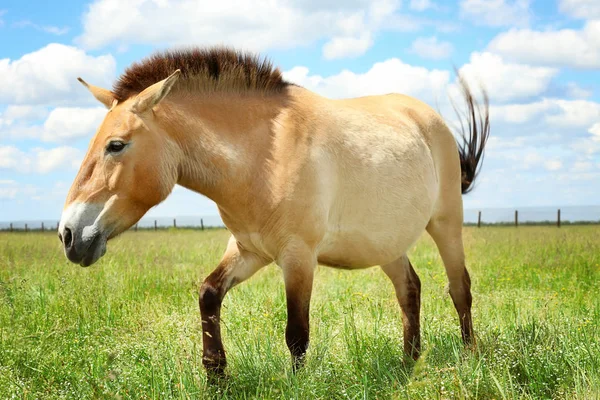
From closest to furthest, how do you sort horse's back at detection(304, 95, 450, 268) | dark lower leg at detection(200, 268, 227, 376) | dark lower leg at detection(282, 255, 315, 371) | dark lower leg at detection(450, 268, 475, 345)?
dark lower leg at detection(282, 255, 315, 371) → dark lower leg at detection(200, 268, 227, 376) → horse's back at detection(304, 95, 450, 268) → dark lower leg at detection(450, 268, 475, 345)

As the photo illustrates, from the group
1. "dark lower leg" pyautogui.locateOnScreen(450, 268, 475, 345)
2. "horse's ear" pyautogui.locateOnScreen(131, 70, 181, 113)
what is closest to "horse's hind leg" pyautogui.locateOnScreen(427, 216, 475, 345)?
"dark lower leg" pyautogui.locateOnScreen(450, 268, 475, 345)

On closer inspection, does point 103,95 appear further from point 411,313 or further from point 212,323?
point 411,313

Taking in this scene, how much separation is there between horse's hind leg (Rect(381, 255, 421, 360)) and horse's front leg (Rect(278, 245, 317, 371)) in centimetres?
180

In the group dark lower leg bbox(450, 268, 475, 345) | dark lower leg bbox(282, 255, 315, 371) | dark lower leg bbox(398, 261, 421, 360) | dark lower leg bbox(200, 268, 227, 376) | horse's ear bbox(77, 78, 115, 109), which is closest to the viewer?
dark lower leg bbox(282, 255, 315, 371)

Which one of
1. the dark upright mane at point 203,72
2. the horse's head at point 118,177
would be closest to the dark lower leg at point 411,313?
the dark upright mane at point 203,72

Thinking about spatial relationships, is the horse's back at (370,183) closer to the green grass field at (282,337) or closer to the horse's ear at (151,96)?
the green grass field at (282,337)

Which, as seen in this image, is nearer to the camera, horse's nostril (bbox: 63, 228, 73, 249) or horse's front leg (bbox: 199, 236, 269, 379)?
horse's nostril (bbox: 63, 228, 73, 249)

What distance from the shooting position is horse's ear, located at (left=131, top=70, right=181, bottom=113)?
3764mm

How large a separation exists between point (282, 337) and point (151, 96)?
2796 mm

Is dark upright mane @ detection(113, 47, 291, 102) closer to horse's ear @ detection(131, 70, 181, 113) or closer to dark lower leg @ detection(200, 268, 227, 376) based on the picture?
horse's ear @ detection(131, 70, 181, 113)

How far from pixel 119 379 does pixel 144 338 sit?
130 centimetres

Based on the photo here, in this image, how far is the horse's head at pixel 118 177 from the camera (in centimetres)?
369

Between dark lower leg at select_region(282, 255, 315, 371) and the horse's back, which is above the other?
the horse's back

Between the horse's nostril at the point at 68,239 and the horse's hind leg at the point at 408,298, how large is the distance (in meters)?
3.27
